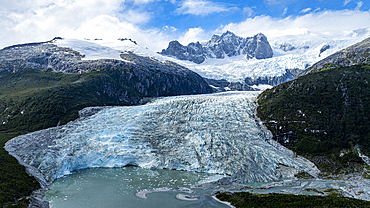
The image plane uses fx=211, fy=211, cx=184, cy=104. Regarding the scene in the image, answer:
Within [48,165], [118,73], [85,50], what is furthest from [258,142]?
[85,50]

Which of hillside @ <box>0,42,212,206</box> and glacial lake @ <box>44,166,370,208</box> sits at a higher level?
hillside @ <box>0,42,212,206</box>

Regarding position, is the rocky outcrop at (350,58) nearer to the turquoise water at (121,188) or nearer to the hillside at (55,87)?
the turquoise water at (121,188)

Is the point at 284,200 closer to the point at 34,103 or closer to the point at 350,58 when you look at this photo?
the point at 34,103

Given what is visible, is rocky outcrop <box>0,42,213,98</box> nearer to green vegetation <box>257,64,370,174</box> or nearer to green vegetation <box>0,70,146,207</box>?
green vegetation <box>0,70,146,207</box>

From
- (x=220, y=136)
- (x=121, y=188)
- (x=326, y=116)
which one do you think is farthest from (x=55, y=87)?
(x=326, y=116)

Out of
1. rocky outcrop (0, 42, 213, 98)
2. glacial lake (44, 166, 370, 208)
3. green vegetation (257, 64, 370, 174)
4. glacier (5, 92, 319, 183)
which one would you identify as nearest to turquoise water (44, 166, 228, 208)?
glacial lake (44, 166, 370, 208)

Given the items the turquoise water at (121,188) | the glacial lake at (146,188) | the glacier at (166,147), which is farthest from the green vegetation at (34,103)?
the glacier at (166,147)

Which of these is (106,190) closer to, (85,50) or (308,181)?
(308,181)
